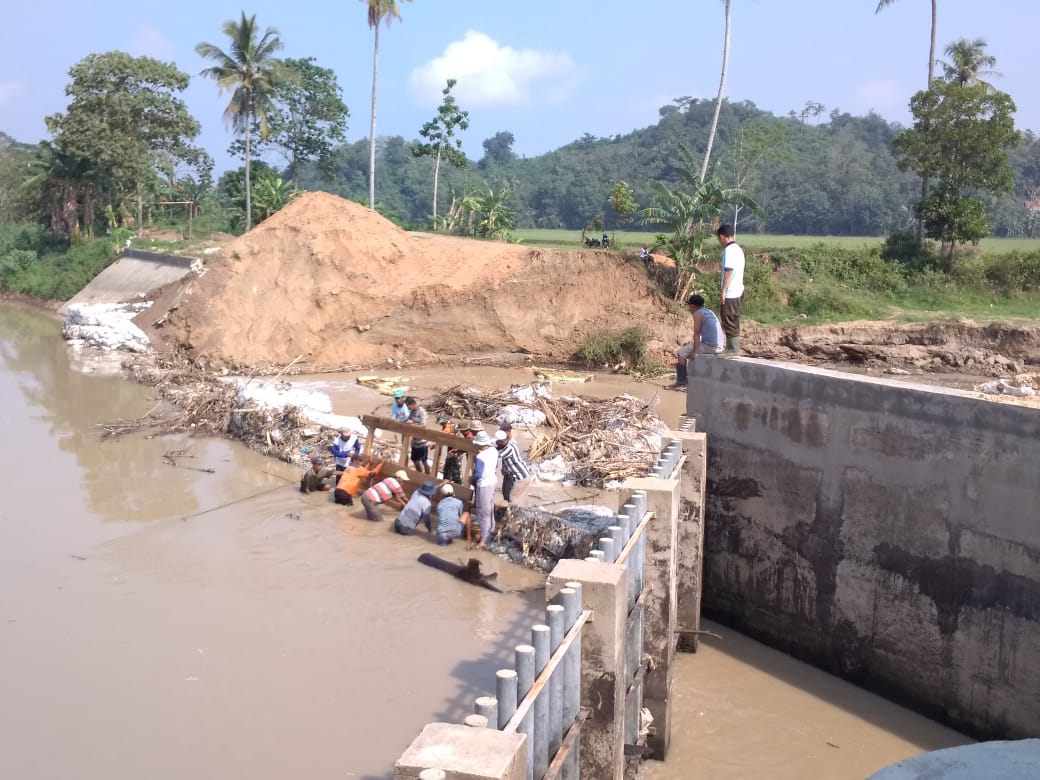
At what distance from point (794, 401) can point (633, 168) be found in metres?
66.6

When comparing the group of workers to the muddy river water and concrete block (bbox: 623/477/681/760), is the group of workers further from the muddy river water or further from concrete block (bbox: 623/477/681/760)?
concrete block (bbox: 623/477/681/760)

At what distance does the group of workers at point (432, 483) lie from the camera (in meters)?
10.5

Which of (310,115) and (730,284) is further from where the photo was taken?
(310,115)

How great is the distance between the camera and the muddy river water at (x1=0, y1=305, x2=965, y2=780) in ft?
22.5

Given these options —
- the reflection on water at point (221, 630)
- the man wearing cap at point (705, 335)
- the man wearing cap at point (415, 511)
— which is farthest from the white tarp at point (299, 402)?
the man wearing cap at point (705, 335)

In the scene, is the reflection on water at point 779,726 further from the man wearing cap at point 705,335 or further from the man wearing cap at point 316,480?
the man wearing cap at point 316,480

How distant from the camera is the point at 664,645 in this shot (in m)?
7.24

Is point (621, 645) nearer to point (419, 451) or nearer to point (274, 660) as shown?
point (274, 660)

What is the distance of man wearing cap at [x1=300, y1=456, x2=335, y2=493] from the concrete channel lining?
52.1 ft

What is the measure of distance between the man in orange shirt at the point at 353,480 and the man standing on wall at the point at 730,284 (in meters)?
5.10

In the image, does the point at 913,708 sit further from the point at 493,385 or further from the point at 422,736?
the point at 493,385

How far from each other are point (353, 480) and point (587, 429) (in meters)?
3.85

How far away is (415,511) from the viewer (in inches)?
434

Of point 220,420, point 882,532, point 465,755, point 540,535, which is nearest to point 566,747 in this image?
point 465,755
